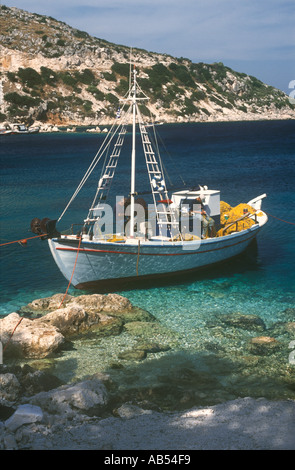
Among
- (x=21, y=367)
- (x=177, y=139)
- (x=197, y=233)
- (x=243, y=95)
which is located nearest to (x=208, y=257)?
(x=197, y=233)

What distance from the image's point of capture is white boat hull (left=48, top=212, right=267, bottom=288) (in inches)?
701

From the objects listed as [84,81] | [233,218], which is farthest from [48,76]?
[233,218]

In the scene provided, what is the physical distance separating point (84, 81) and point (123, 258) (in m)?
119

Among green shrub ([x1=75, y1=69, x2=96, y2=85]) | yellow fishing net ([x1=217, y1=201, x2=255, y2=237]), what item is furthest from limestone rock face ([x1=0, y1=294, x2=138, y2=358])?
green shrub ([x1=75, y1=69, x2=96, y2=85])

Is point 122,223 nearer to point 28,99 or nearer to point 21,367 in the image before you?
point 21,367

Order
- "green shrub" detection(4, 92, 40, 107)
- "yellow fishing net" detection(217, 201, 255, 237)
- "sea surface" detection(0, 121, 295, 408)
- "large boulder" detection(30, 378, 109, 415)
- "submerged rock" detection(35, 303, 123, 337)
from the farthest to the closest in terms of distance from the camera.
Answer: "green shrub" detection(4, 92, 40, 107)
"yellow fishing net" detection(217, 201, 255, 237)
"submerged rock" detection(35, 303, 123, 337)
"sea surface" detection(0, 121, 295, 408)
"large boulder" detection(30, 378, 109, 415)

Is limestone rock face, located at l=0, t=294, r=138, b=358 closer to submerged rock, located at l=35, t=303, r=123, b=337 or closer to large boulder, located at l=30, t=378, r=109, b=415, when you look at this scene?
submerged rock, located at l=35, t=303, r=123, b=337

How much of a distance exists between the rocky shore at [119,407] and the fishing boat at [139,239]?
4336 millimetres

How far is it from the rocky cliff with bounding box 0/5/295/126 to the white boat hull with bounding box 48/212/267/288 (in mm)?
101683

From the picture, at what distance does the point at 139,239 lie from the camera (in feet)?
61.9

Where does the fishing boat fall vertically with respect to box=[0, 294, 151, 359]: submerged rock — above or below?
above

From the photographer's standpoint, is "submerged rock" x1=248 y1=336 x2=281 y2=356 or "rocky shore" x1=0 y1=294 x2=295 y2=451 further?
"submerged rock" x1=248 y1=336 x2=281 y2=356

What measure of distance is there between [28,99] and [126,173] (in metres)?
70.4

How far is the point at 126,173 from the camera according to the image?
174 ft
